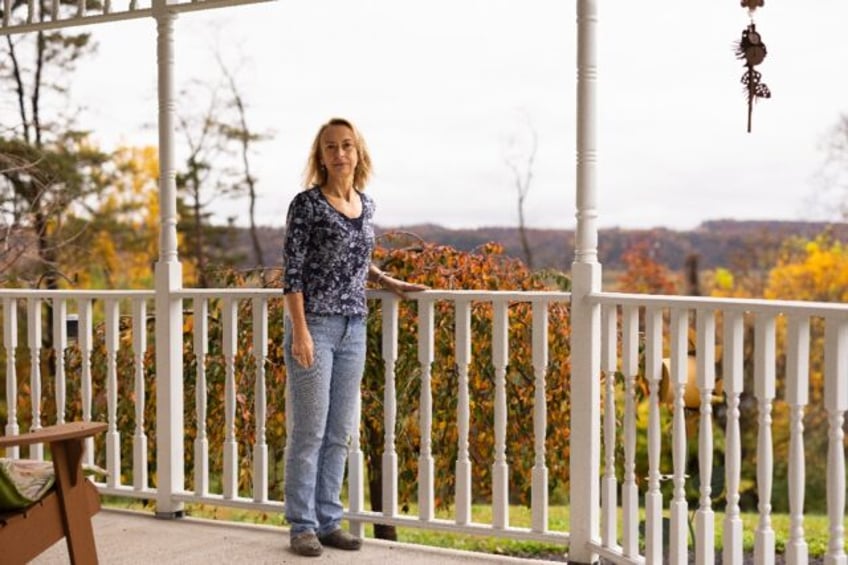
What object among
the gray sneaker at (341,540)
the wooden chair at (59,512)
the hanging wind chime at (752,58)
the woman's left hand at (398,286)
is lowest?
the gray sneaker at (341,540)

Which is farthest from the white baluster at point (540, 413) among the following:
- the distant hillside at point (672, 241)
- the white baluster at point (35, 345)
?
the distant hillside at point (672, 241)

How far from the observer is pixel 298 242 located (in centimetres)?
387

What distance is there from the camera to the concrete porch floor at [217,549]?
405 centimetres

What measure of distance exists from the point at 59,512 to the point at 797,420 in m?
1.98

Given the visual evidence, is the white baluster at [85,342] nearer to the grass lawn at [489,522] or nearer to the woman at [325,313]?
the woman at [325,313]

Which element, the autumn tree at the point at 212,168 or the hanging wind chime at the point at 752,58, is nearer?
the hanging wind chime at the point at 752,58

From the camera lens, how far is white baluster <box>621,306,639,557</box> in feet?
11.7

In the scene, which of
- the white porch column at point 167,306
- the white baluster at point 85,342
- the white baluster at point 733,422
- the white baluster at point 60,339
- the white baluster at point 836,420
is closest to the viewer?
the white baluster at point 836,420

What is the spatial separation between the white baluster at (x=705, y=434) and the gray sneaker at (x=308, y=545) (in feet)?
4.37

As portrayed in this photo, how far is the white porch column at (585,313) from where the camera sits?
379 centimetres

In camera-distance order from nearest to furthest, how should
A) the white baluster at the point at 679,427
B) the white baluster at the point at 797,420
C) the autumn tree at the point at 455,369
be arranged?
the white baluster at the point at 797,420, the white baluster at the point at 679,427, the autumn tree at the point at 455,369

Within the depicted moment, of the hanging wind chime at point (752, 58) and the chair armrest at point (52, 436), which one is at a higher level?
the hanging wind chime at point (752, 58)

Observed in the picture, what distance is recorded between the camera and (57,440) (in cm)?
317

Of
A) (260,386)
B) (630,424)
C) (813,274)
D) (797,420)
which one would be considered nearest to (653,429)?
(630,424)
